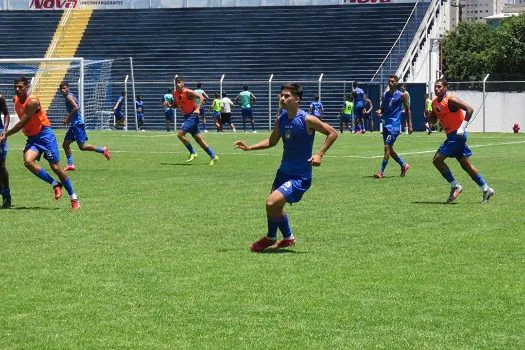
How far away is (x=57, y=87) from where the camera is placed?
163ft

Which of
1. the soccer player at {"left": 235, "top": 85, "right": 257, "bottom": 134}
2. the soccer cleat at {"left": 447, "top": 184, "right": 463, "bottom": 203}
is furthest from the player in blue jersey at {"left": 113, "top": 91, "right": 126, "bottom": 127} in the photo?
the soccer cleat at {"left": 447, "top": 184, "right": 463, "bottom": 203}

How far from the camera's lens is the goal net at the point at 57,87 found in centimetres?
5062

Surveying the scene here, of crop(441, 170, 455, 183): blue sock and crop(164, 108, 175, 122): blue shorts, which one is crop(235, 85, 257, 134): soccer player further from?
crop(441, 170, 455, 183): blue sock

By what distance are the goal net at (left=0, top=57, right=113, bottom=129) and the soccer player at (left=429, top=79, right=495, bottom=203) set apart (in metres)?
32.0

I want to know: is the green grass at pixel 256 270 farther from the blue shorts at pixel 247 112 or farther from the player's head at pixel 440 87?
the blue shorts at pixel 247 112

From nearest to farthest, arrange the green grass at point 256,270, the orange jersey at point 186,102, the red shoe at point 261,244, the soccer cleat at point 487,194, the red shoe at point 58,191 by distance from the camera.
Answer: the green grass at point 256,270, the red shoe at point 261,244, the red shoe at point 58,191, the soccer cleat at point 487,194, the orange jersey at point 186,102

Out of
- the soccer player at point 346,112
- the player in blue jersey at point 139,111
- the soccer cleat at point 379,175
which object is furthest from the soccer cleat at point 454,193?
the player in blue jersey at point 139,111

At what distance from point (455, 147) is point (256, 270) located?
26.6ft

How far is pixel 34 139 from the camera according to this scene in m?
18.2

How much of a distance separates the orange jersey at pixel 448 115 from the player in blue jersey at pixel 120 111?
35263 millimetres

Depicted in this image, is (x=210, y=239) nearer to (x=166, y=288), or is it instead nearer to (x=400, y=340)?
(x=166, y=288)

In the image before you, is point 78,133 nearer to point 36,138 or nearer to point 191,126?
point 191,126

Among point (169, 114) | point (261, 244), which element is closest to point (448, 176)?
point (261, 244)

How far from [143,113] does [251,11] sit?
873cm
